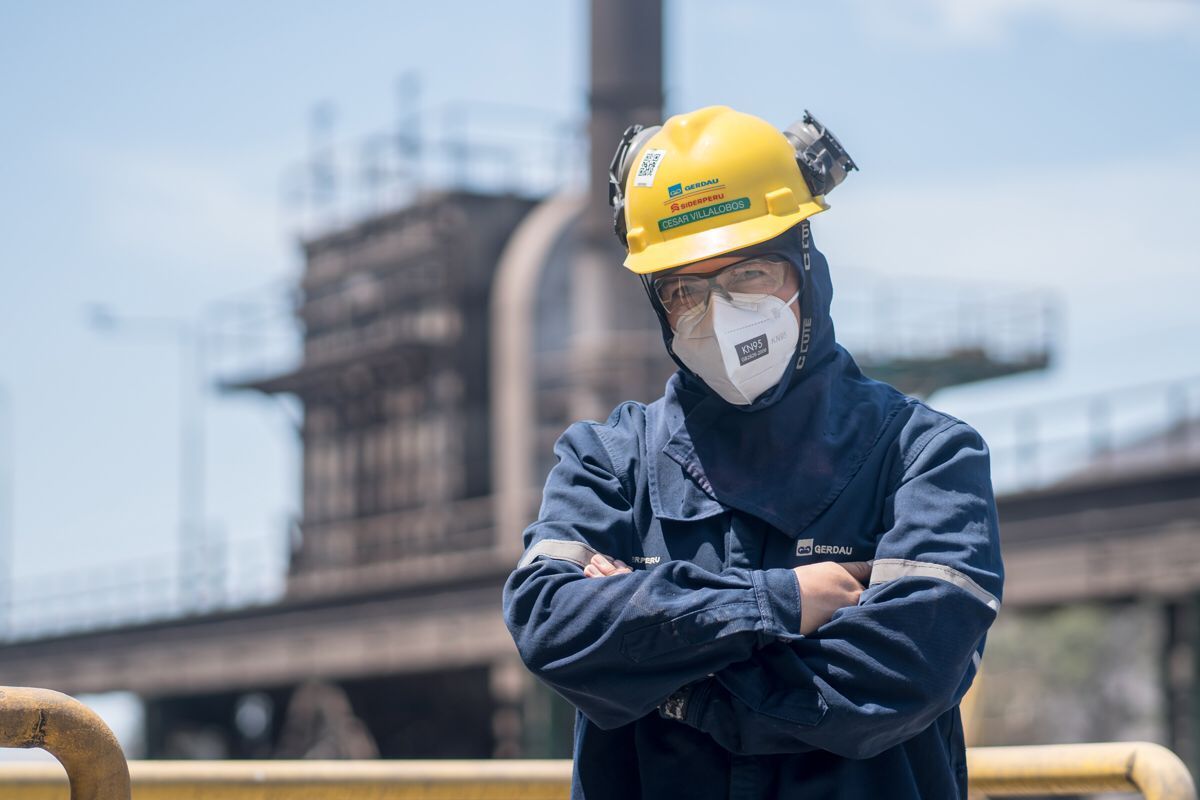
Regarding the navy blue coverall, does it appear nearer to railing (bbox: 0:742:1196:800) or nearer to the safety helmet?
the safety helmet

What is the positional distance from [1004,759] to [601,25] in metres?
18.9

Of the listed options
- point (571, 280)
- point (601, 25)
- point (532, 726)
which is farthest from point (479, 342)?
point (601, 25)

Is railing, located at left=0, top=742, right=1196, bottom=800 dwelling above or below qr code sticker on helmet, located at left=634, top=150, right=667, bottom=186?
below

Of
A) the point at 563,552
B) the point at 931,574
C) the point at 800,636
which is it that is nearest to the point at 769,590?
the point at 800,636

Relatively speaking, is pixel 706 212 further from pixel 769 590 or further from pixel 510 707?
pixel 510 707

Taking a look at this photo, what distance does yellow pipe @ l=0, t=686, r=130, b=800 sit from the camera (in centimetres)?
265

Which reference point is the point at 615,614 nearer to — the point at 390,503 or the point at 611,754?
the point at 611,754

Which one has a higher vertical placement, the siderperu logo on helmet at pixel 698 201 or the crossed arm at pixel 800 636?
the siderperu logo on helmet at pixel 698 201

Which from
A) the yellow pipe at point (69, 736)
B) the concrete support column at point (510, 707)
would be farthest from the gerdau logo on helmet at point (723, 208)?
the concrete support column at point (510, 707)

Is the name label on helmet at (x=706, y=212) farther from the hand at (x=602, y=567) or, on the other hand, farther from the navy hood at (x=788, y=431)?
the hand at (x=602, y=567)

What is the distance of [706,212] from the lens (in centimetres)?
315

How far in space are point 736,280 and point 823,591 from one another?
54 centimetres

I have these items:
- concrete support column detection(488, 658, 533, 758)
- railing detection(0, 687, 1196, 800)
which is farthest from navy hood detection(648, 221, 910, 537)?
concrete support column detection(488, 658, 533, 758)

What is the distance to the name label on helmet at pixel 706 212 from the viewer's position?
3.14 m
